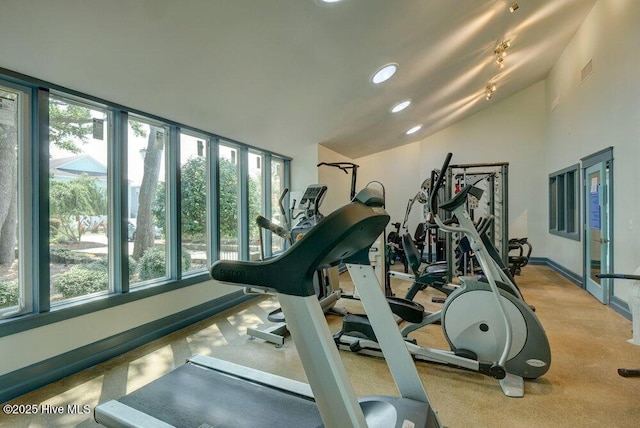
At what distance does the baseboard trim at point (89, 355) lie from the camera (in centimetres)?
220

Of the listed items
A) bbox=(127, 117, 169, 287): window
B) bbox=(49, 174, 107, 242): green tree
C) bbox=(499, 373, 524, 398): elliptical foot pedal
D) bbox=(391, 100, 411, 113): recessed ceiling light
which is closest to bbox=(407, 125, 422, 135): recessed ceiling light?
bbox=(391, 100, 411, 113): recessed ceiling light

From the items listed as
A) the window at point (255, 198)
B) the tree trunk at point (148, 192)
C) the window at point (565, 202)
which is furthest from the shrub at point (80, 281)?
the window at point (565, 202)

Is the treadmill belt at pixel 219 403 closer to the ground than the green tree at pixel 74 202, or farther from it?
closer to the ground

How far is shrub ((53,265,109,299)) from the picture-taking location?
263 cm

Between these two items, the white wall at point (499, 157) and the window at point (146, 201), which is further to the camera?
the white wall at point (499, 157)

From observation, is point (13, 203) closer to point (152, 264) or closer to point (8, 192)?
point (8, 192)

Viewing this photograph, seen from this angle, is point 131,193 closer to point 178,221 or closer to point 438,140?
point 178,221

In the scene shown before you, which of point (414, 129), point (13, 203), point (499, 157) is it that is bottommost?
point (13, 203)

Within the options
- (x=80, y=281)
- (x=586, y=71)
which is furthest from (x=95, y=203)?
(x=586, y=71)

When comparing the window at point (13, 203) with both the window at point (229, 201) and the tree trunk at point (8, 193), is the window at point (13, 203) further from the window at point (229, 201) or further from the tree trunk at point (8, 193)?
the window at point (229, 201)

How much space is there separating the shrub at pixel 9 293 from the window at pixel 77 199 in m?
0.22

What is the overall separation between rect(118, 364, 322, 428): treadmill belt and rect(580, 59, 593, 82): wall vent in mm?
Result: 6185

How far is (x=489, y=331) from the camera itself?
2396 millimetres

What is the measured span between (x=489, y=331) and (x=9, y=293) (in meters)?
3.51
